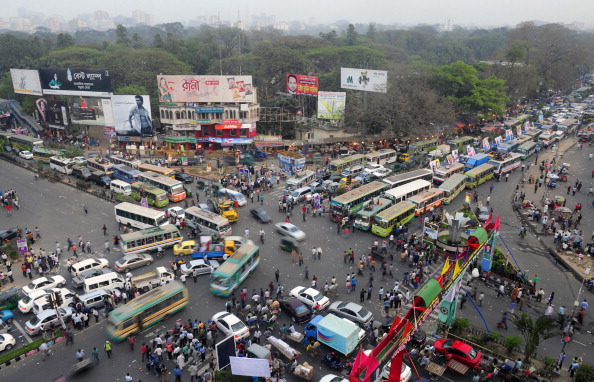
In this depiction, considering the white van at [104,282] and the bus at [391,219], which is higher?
the bus at [391,219]

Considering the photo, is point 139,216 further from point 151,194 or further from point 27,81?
point 27,81

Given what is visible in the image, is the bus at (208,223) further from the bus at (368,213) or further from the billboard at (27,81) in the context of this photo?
the billboard at (27,81)

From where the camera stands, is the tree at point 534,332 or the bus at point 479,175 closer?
the tree at point 534,332

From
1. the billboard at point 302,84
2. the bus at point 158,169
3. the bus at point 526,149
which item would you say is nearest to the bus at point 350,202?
the bus at point 158,169

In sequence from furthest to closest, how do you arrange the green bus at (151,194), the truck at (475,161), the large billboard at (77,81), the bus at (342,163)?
the large billboard at (77,81) → the truck at (475,161) → the bus at (342,163) → the green bus at (151,194)

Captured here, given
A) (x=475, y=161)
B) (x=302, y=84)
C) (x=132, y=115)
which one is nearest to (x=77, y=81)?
(x=132, y=115)

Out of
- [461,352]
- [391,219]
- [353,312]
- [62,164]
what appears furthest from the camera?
[62,164]
